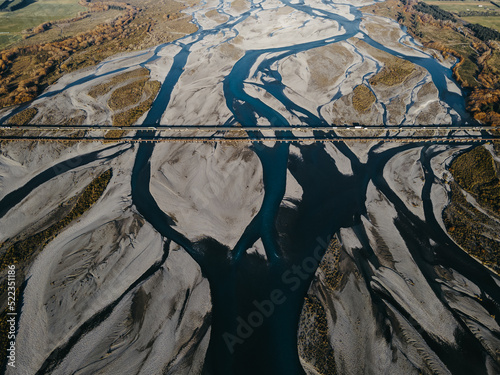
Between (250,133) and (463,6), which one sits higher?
(463,6)

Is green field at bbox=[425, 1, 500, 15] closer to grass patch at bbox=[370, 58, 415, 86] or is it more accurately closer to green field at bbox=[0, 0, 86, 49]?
grass patch at bbox=[370, 58, 415, 86]

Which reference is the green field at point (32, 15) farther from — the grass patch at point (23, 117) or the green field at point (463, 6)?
the green field at point (463, 6)

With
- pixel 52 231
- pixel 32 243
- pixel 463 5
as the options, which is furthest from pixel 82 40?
pixel 463 5

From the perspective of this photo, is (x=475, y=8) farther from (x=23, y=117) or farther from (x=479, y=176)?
(x=23, y=117)

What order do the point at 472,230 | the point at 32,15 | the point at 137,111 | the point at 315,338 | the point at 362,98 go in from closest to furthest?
the point at 315,338 < the point at 472,230 < the point at 137,111 < the point at 362,98 < the point at 32,15

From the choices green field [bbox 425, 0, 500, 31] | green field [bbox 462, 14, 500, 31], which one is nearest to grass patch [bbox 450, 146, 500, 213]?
green field [bbox 425, 0, 500, 31]

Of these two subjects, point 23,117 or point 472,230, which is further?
point 23,117

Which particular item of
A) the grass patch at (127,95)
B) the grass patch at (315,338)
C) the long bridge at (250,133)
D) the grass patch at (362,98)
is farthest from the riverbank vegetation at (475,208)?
the grass patch at (127,95)
